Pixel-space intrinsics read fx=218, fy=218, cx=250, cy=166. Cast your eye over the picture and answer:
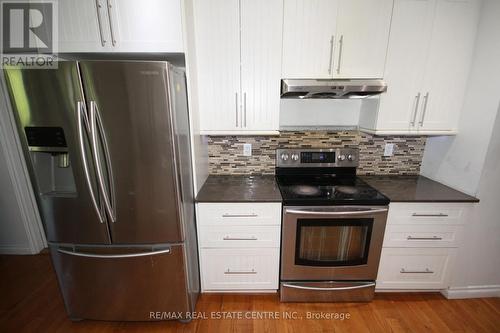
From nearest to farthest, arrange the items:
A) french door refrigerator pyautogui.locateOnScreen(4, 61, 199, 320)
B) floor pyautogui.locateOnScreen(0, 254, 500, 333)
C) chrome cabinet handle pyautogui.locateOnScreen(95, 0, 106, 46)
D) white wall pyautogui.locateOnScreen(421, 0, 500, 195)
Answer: french door refrigerator pyautogui.locateOnScreen(4, 61, 199, 320)
chrome cabinet handle pyautogui.locateOnScreen(95, 0, 106, 46)
white wall pyautogui.locateOnScreen(421, 0, 500, 195)
floor pyautogui.locateOnScreen(0, 254, 500, 333)

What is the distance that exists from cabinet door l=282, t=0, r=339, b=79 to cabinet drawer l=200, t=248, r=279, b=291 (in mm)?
1393

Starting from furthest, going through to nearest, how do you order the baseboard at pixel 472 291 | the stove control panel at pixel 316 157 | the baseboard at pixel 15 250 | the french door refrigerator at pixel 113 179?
the baseboard at pixel 15 250 → the stove control panel at pixel 316 157 → the baseboard at pixel 472 291 → the french door refrigerator at pixel 113 179

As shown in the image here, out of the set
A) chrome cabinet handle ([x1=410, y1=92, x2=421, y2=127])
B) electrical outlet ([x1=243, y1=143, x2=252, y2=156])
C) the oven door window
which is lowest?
the oven door window

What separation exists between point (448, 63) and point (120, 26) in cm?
231

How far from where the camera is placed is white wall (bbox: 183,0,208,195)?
4.59 feet

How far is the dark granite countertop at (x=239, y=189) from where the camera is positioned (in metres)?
1.61

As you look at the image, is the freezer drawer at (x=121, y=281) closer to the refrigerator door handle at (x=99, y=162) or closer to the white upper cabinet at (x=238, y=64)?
the refrigerator door handle at (x=99, y=162)

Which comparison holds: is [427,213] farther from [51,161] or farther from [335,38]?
[51,161]

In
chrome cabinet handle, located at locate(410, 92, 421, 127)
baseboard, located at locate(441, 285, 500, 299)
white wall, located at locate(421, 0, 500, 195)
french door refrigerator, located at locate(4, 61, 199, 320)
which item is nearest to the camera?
french door refrigerator, located at locate(4, 61, 199, 320)

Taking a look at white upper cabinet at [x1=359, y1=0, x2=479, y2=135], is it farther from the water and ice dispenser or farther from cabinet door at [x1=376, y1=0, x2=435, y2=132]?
the water and ice dispenser

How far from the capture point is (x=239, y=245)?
5.53 ft

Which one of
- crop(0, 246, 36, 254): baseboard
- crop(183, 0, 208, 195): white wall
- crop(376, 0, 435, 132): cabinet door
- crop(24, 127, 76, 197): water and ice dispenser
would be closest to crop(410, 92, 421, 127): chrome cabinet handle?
crop(376, 0, 435, 132): cabinet door

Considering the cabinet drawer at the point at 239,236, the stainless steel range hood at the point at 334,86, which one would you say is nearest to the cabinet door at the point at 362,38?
the stainless steel range hood at the point at 334,86

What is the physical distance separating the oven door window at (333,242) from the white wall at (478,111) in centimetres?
87
